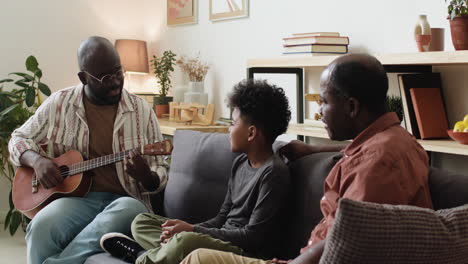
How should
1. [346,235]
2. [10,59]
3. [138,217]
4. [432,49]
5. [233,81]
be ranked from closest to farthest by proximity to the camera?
1. [346,235]
2. [138,217]
3. [432,49]
4. [233,81]
5. [10,59]

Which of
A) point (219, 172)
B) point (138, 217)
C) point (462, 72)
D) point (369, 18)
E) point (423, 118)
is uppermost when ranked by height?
point (369, 18)

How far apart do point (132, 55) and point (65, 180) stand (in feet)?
6.93

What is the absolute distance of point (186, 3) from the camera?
4.60 metres

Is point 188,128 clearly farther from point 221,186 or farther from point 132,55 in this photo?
point 221,186

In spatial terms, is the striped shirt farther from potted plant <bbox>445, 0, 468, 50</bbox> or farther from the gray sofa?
potted plant <bbox>445, 0, 468, 50</bbox>

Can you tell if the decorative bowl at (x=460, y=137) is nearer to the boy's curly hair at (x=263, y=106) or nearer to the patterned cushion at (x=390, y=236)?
the boy's curly hair at (x=263, y=106)

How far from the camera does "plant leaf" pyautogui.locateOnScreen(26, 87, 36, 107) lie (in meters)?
4.25

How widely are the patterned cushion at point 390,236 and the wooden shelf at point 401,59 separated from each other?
118 cm

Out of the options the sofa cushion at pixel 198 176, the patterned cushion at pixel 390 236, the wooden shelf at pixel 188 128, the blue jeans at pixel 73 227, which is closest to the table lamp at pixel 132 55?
the wooden shelf at pixel 188 128

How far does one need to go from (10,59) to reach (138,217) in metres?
2.61

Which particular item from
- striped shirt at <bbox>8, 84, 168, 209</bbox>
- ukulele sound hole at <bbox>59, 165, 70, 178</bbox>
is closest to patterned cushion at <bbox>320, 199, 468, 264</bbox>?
striped shirt at <bbox>8, 84, 168, 209</bbox>

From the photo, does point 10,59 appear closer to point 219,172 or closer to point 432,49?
point 219,172

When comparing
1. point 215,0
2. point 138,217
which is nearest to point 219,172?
point 138,217

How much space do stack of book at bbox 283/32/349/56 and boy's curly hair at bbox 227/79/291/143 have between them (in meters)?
0.92
